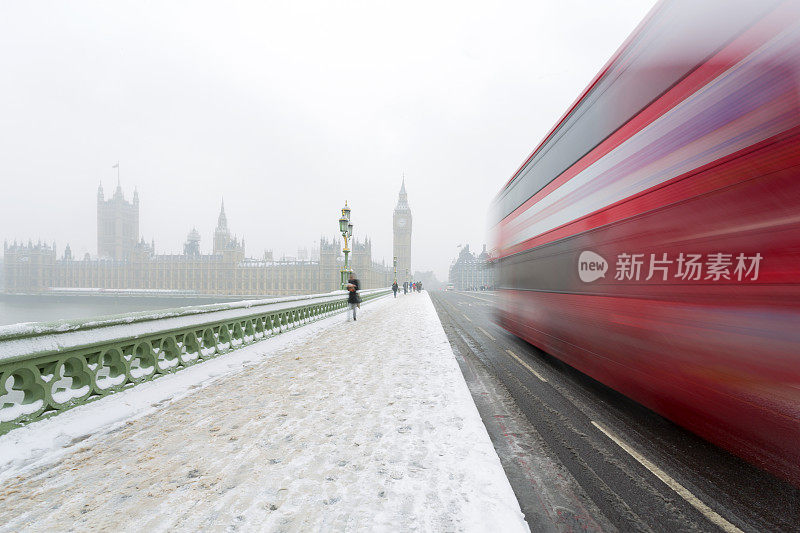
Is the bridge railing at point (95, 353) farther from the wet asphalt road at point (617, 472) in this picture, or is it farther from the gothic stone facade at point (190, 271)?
the gothic stone facade at point (190, 271)

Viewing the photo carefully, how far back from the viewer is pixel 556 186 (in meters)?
5.55

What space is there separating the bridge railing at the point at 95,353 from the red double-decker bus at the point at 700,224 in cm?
633

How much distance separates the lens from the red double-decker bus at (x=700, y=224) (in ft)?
7.31

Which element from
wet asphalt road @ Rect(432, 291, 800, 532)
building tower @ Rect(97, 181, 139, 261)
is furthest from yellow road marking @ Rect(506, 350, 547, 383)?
→ building tower @ Rect(97, 181, 139, 261)

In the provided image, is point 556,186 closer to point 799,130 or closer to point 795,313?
point 799,130

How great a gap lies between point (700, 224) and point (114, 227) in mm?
181445

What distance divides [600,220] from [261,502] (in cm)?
469

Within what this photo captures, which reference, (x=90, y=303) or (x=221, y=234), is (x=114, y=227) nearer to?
(x=221, y=234)

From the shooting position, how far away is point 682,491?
2.51 metres

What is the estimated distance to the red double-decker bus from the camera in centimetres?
223

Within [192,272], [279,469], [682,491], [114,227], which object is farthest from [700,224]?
[114,227]

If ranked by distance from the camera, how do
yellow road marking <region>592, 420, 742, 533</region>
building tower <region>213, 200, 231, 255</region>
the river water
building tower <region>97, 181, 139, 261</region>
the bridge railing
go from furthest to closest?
building tower <region>97, 181, 139, 261</region> < building tower <region>213, 200, 231, 255</region> < the river water < the bridge railing < yellow road marking <region>592, 420, 742, 533</region>

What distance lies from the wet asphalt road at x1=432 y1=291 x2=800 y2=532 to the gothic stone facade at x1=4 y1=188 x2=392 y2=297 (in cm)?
8401

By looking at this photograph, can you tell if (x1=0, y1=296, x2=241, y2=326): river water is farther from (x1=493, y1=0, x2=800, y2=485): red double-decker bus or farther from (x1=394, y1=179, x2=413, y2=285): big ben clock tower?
(x1=493, y1=0, x2=800, y2=485): red double-decker bus
